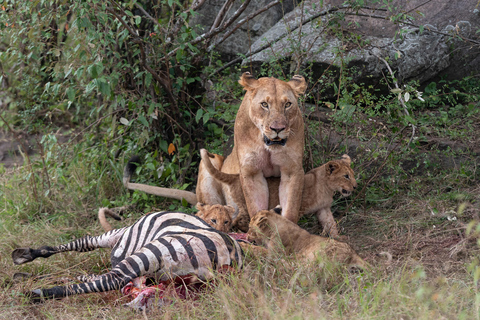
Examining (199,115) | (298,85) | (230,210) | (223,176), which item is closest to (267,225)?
(230,210)

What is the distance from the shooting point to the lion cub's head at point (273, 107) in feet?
15.4

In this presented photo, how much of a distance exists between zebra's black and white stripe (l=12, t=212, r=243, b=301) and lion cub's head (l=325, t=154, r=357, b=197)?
1616 mm

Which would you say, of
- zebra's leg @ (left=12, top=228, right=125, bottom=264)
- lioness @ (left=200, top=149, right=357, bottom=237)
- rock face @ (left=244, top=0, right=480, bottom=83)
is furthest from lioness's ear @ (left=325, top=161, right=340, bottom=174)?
zebra's leg @ (left=12, top=228, right=125, bottom=264)

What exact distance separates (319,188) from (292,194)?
408 millimetres

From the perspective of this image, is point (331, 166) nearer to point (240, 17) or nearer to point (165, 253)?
point (165, 253)

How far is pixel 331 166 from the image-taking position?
17.3 ft

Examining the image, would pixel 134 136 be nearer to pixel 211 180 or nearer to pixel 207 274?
pixel 211 180

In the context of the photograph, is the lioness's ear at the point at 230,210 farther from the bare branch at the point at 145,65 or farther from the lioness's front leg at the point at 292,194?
the bare branch at the point at 145,65

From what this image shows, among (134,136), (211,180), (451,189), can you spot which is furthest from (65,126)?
(451,189)

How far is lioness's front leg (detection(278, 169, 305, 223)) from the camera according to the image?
5041mm

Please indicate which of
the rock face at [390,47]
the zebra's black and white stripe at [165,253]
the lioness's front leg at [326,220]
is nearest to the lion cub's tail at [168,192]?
the lioness's front leg at [326,220]

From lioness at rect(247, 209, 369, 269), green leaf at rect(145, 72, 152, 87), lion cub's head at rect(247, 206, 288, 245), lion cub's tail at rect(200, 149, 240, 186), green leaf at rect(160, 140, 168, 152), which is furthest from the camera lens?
green leaf at rect(160, 140, 168, 152)

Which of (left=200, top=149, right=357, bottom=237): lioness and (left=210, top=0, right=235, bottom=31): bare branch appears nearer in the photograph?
(left=200, top=149, right=357, bottom=237): lioness

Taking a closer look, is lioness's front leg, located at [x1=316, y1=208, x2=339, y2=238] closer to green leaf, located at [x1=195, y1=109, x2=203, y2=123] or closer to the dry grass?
the dry grass
